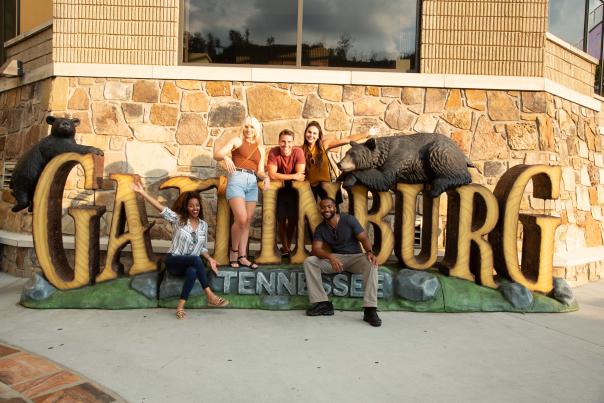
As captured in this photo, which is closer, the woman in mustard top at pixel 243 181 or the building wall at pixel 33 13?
the woman in mustard top at pixel 243 181

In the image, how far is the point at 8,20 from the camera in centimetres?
715

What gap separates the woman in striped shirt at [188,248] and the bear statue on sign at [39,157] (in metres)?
1.07

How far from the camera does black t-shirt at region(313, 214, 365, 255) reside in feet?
13.9

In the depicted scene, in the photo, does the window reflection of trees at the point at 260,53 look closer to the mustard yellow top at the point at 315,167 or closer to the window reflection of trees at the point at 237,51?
the window reflection of trees at the point at 237,51

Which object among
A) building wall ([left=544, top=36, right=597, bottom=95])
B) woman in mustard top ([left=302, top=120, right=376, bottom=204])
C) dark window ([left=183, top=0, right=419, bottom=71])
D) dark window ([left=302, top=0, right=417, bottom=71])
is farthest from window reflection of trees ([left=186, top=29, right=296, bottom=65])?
building wall ([left=544, top=36, right=597, bottom=95])

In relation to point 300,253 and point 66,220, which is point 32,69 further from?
point 300,253

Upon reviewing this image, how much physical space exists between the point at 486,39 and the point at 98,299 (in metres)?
5.36

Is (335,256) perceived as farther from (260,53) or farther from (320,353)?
(260,53)

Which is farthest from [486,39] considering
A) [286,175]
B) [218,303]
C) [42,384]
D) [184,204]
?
[42,384]

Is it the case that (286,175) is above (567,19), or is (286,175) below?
below

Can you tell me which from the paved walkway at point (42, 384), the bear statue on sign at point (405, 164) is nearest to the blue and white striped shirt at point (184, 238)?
the paved walkway at point (42, 384)

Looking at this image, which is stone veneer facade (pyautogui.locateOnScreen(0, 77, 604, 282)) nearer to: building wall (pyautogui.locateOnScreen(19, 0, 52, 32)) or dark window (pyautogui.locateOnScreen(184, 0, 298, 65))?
dark window (pyautogui.locateOnScreen(184, 0, 298, 65))

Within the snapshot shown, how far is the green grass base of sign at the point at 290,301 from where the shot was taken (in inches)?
167

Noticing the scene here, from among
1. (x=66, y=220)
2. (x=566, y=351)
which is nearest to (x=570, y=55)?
(x=566, y=351)
